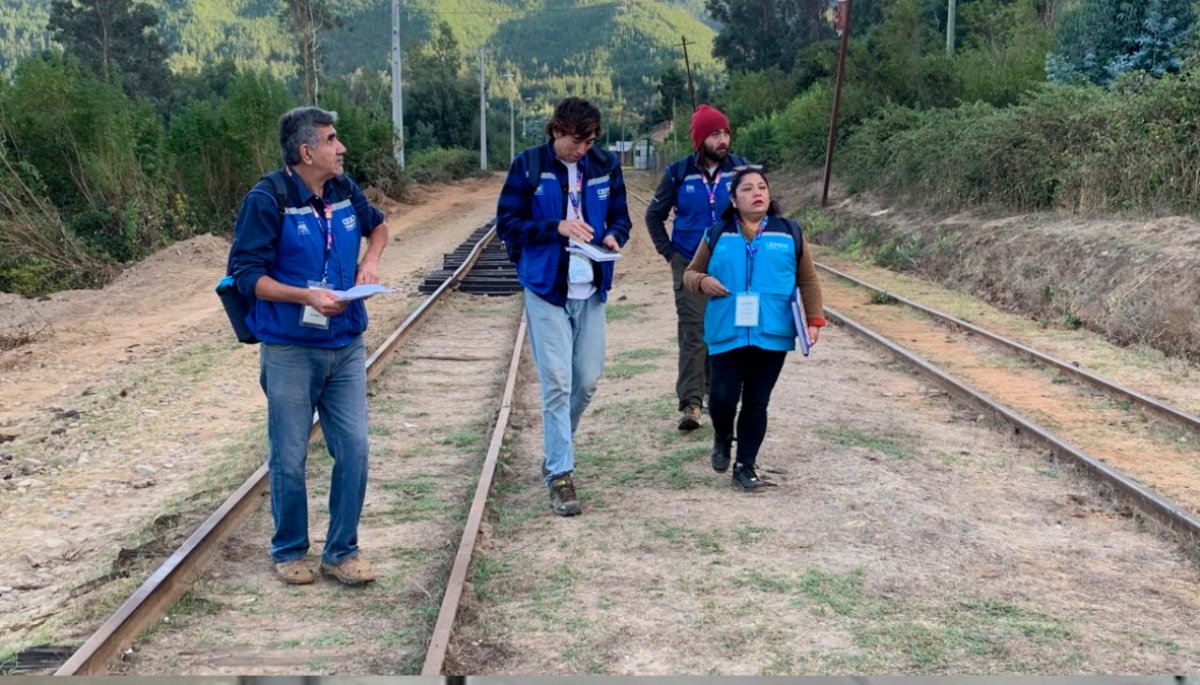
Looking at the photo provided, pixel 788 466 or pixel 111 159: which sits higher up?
pixel 111 159

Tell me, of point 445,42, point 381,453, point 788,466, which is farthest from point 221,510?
point 445,42

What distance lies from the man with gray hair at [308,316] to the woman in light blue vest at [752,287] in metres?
1.77

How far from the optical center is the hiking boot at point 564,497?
6.20 metres

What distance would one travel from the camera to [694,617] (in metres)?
4.74

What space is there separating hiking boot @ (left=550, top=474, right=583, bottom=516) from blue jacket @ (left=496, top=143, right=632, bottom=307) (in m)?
0.91

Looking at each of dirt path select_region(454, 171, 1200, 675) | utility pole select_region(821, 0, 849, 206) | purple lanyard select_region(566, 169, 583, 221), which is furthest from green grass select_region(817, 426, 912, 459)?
utility pole select_region(821, 0, 849, 206)

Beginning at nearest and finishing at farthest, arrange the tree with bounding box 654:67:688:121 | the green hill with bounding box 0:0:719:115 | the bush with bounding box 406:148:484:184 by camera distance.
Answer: the bush with bounding box 406:148:484:184, the tree with bounding box 654:67:688:121, the green hill with bounding box 0:0:719:115

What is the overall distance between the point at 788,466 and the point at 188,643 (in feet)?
12.2

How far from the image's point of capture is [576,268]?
599 cm

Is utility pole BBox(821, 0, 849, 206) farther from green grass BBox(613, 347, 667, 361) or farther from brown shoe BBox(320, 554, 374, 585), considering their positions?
brown shoe BBox(320, 554, 374, 585)

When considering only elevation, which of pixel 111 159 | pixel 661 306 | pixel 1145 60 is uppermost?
pixel 1145 60

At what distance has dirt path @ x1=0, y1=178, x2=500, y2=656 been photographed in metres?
5.61

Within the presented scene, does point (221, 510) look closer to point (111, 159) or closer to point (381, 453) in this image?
point (381, 453)

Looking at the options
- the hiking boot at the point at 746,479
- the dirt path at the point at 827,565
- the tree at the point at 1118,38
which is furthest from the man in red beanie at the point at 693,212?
the tree at the point at 1118,38
